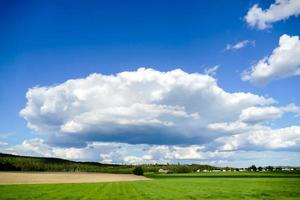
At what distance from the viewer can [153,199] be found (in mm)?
45500

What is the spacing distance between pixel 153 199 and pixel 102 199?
5.97m

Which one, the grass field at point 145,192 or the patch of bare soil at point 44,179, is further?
the patch of bare soil at point 44,179

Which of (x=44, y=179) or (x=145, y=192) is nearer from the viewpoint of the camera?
(x=145, y=192)

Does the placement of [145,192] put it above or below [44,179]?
below

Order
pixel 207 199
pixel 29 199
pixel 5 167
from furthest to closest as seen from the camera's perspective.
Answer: pixel 5 167 → pixel 207 199 → pixel 29 199

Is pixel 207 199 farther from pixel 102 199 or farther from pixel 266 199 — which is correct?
pixel 102 199

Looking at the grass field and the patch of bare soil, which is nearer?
the grass field

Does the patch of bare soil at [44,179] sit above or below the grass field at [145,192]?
above

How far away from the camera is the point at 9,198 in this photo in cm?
4472

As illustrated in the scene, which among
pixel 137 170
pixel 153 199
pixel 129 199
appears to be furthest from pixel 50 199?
pixel 137 170

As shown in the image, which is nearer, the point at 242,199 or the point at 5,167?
the point at 242,199

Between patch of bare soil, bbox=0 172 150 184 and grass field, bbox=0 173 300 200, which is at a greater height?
patch of bare soil, bbox=0 172 150 184

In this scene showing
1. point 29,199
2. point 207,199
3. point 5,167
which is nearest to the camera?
point 29,199

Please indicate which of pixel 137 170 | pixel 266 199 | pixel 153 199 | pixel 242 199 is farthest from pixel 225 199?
pixel 137 170
